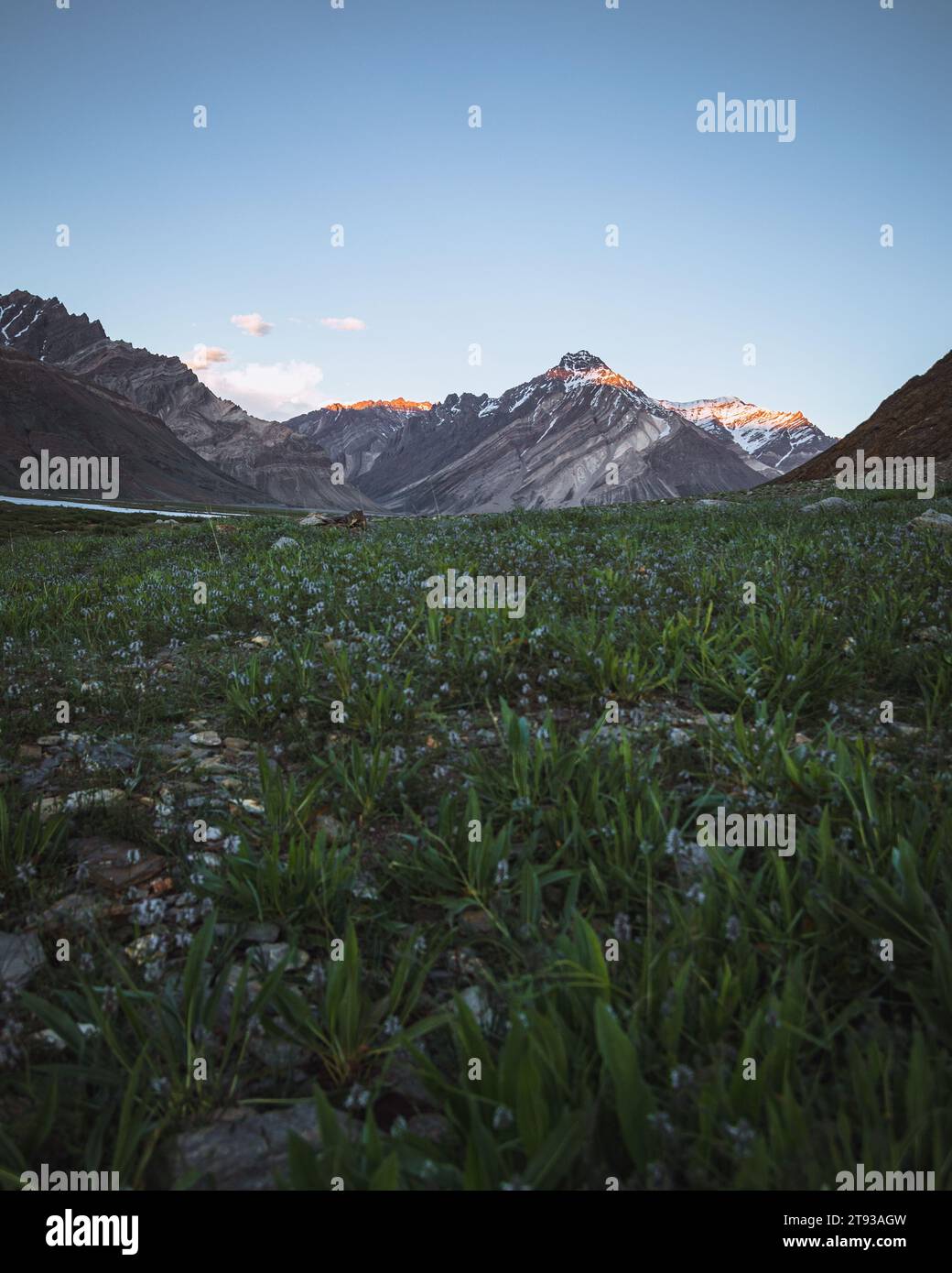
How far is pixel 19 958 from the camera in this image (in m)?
2.47

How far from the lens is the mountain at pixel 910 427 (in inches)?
1613

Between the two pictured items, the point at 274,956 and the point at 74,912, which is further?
the point at 74,912

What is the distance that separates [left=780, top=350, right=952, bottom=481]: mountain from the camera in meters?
41.0

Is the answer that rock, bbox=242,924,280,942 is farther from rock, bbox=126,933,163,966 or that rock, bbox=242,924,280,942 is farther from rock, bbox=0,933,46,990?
rock, bbox=0,933,46,990

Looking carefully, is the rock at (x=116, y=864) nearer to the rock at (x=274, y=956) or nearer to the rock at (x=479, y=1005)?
the rock at (x=274, y=956)

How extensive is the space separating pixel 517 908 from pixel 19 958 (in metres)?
1.94

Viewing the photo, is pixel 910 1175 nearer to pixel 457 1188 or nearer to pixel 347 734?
pixel 457 1188

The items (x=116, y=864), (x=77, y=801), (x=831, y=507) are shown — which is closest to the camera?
(x=116, y=864)

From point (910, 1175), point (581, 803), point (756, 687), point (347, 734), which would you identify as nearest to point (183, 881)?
point (347, 734)

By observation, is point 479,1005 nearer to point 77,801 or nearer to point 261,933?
point 261,933

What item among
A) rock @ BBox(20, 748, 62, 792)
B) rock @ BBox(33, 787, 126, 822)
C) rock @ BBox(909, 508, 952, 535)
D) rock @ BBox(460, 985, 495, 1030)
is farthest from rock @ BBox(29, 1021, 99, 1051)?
rock @ BBox(909, 508, 952, 535)

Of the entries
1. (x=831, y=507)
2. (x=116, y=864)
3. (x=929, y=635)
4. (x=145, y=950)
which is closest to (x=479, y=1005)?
(x=145, y=950)
